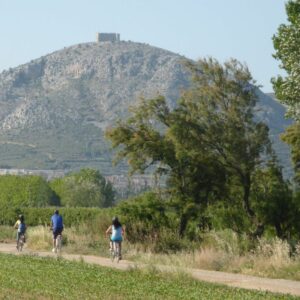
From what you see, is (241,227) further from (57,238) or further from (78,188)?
(78,188)

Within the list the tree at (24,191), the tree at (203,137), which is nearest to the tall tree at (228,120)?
the tree at (203,137)

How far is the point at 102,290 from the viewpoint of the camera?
20.9 meters

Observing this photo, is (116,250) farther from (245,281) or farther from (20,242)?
(245,281)

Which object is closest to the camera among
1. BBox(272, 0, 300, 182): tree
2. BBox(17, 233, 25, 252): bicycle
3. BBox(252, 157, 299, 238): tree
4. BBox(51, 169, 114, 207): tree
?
BBox(272, 0, 300, 182): tree

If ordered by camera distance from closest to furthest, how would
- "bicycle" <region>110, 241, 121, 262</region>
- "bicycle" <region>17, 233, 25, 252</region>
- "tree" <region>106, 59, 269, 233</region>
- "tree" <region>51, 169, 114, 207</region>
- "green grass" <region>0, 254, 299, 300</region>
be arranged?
"green grass" <region>0, 254, 299, 300</region>, "bicycle" <region>110, 241, 121, 262</region>, "tree" <region>106, 59, 269, 233</region>, "bicycle" <region>17, 233, 25, 252</region>, "tree" <region>51, 169, 114, 207</region>

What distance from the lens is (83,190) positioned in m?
109

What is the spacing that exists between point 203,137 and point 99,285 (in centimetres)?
1379

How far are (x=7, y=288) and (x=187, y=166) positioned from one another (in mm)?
15676

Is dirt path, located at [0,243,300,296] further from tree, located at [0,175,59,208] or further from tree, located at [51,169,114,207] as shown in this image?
tree, located at [51,169,114,207]

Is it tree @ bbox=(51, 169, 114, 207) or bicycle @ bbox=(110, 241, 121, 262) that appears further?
tree @ bbox=(51, 169, 114, 207)

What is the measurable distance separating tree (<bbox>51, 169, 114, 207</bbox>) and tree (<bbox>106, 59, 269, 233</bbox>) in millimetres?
68467

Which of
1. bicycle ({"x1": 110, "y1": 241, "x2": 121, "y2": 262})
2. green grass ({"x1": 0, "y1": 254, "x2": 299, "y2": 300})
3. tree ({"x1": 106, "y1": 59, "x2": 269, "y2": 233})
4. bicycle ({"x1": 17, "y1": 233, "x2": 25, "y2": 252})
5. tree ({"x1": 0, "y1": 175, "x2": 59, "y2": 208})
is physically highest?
tree ({"x1": 0, "y1": 175, "x2": 59, "y2": 208})

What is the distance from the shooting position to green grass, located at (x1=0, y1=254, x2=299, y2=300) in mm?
19875

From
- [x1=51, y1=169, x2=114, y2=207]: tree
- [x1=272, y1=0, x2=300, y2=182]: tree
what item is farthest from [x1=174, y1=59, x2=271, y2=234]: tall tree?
[x1=51, y1=169, x2=114, y2=207]: tree
